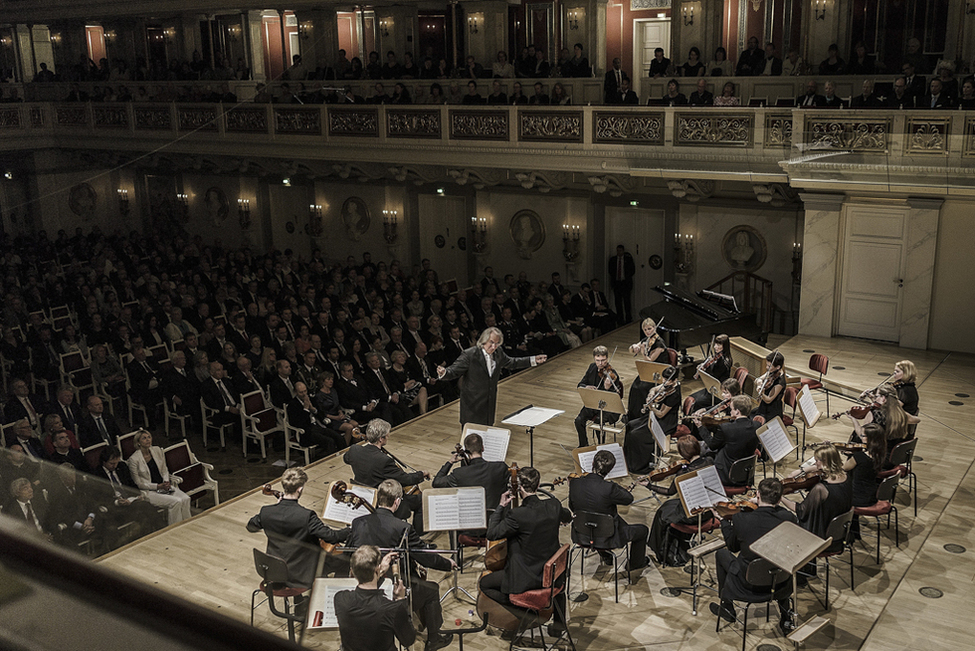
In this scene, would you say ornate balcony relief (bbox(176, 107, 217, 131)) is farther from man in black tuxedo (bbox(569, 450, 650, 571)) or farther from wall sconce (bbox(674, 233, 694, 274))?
man in black tuxedo (bbox(569, 450, 650, 571))

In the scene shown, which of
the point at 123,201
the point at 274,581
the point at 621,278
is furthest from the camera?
the point at 123,201

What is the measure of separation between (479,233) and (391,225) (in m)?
2.27

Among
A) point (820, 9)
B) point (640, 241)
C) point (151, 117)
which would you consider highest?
point (820, 9)

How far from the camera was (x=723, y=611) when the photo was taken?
633 centimetres

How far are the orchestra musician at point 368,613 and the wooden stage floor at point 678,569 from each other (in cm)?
38

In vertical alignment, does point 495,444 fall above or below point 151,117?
below

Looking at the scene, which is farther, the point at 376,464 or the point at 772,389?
the point at 772,389

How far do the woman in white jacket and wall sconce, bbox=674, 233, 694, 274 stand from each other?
1077 centimetres

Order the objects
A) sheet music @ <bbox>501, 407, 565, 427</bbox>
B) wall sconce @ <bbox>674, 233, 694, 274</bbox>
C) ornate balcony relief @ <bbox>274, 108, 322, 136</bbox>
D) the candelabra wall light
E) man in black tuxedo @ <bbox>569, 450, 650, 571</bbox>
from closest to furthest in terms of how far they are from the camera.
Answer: man in black tuxedo @ <bbox>569, 450, 650, 571</bbox>, sheet music @ <bbox>501, 407, 565, 427</bbox>, wall sconce @ <bbox>674, 233, 694, 274</bbox>, ornate balcony relief @ <bbox>274, 108, 322, 136</bbox>, the candelabra wall light

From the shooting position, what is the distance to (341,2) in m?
18.4

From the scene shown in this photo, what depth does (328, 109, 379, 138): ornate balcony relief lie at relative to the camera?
16297 mm

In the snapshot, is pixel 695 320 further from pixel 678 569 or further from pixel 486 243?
pixel 486 243

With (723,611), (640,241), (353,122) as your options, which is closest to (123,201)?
(353,122)

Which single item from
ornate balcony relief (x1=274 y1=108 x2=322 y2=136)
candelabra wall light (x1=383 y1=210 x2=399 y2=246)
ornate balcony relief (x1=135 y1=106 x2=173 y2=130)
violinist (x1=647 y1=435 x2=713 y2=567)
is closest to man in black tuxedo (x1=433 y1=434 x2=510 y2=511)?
violinist (x1=647 y1=435 x2=713 y2=567)
